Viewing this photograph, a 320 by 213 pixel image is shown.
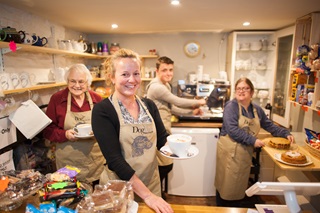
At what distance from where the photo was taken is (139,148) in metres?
1.10

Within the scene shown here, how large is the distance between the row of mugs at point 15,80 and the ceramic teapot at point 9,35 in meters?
0.25

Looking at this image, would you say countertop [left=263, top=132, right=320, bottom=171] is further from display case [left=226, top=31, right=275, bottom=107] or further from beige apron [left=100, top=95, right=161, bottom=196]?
display case [left=226, top=31, right=275, bottom=107]

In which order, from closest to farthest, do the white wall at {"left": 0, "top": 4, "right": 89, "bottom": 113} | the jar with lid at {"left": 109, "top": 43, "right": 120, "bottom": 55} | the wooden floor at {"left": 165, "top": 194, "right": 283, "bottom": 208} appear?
1. the white wall at {"left": 0, "top": 4, "right": 89, "bottom": 113}
2. the wooden floor at {"left": 165, "top": 194, "right": 283, "bottom": 208}
3. the jar with lid at {"left": 109, "top": 43, "right": 120, "bottom": 55}

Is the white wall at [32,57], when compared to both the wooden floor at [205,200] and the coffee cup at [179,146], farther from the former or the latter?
the wooden floor at [205,200]

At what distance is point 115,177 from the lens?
109 cm

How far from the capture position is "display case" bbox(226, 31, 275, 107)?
3.16 meters

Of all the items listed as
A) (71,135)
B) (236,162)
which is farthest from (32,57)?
(236,162)

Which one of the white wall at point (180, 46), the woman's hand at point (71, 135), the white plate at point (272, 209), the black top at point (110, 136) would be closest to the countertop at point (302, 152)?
the white plate at point (272, 209)

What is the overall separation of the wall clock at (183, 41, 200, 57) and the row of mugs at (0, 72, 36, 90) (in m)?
2.40

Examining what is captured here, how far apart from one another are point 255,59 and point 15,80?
123 inches

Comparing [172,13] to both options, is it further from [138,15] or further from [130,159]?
[130,159]

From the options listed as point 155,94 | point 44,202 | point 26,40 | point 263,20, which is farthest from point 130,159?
point 263,20

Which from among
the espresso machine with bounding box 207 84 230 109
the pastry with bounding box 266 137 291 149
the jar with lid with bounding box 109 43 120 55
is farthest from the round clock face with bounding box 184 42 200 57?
the pastry with bounding box 266 137 291 149

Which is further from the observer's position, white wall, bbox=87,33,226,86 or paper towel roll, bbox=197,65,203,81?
white wall, bbox=87,33,226,86
